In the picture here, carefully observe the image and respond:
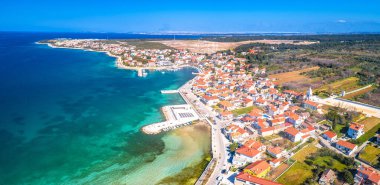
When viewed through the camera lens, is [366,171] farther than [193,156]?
No

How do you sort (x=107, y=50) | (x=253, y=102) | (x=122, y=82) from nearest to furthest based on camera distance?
(x=253, y=102) → (x=122, y=82) → (x=107, y=50)

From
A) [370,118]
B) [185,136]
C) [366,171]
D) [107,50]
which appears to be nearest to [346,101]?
[370,118]

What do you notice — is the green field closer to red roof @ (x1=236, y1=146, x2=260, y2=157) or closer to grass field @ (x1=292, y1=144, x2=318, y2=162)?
grass field @ (x1=292, y1=144, x2=318, y2=162)

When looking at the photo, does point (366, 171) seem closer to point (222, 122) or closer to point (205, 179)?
point (205, 179)

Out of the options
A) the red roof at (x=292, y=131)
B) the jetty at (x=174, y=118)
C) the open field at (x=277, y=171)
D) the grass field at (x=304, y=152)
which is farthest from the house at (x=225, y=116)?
the open field at (x=277, y=171)

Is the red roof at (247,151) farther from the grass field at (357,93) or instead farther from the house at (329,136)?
the grass field at (357,93)

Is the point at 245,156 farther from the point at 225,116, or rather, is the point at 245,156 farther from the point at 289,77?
the point at 289,77
